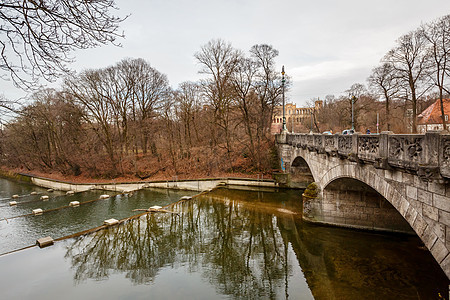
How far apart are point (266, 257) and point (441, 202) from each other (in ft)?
22.1

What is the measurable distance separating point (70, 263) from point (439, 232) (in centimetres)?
1196

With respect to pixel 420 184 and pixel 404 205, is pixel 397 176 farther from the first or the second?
pixel 420 184

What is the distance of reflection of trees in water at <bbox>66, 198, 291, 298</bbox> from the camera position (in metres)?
8.50

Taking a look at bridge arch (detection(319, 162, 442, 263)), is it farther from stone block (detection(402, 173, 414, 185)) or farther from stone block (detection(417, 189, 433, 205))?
stone block (detection(417, 189, 433, 205))

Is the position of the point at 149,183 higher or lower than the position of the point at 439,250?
lower

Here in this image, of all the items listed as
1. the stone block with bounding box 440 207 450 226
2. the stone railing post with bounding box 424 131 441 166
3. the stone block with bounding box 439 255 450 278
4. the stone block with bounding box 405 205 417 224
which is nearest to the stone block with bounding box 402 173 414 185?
the stone block with bounding box 405 205 417 224

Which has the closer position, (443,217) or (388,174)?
(443,217)

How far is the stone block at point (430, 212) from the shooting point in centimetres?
484

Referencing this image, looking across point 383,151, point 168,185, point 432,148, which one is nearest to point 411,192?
point 383,151

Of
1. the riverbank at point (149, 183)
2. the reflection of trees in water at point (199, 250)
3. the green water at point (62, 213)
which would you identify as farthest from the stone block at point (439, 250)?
the riverbank at point (149, 183)

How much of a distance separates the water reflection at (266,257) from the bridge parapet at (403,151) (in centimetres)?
382

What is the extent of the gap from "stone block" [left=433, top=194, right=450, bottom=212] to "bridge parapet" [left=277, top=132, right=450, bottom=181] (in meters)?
0.39

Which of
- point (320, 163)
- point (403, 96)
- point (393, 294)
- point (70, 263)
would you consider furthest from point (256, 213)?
point (403, 96)

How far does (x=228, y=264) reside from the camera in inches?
372
